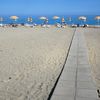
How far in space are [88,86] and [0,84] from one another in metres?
2.90

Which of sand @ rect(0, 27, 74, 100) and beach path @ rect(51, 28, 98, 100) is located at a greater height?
beach path @ rect(51, 28, 98, 100)

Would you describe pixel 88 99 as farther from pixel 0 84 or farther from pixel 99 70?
pixel 99 70

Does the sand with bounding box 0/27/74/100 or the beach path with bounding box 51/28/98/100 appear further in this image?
the sand with bounding box 0/27/74/100

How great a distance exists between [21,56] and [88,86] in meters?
6.27

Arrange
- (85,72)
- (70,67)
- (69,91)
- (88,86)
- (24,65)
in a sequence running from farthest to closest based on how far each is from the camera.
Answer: (24,65), (70,67), (85,72), (88,86), (69,91)

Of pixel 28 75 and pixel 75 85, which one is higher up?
pixel 75 85

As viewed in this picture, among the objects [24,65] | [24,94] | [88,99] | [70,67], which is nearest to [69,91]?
[88,99]

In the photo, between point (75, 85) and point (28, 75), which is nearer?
point (75, 85)

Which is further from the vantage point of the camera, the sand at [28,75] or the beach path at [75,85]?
the sand at [28,75]

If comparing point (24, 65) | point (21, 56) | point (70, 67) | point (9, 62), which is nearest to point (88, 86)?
point (70, 67)

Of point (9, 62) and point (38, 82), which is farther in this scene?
point (9, 62)

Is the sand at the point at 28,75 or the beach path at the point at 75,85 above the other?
the beach path at the point at 75,85

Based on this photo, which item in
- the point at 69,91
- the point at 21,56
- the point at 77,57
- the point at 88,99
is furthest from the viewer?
the point at 21,56

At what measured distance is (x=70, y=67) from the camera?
9.38m
